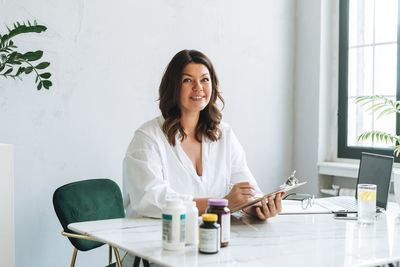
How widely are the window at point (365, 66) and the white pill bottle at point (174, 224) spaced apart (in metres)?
2.40

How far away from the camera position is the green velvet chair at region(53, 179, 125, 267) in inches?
84.7

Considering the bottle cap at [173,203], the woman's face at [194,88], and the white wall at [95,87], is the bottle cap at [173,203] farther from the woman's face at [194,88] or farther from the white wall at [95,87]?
the white wall at [95,87]

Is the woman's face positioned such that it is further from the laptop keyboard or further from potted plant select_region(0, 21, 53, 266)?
the laptop keyboard

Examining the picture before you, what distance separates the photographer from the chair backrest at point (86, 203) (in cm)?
216

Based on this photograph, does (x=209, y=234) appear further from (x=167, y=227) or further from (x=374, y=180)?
(x=374, y=180)

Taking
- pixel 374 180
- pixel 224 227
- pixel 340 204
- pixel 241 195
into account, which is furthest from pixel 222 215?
pixel 374 180

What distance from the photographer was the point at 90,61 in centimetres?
274

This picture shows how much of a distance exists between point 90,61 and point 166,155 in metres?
1.00

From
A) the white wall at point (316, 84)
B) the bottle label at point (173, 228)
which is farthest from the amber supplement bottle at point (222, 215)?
the white wall at point (316, 84)

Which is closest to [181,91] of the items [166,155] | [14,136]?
[166,155]

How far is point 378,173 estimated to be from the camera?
217 cm

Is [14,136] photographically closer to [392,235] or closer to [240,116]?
[240,116]

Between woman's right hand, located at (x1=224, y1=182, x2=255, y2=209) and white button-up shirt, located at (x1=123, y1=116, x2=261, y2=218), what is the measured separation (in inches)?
6.7

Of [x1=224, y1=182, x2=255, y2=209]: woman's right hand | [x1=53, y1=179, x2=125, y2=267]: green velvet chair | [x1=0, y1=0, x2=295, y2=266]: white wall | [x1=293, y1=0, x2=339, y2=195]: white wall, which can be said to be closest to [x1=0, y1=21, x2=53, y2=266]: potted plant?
[x1=53, y1=179, x2=125, y2=267]: green velvet chair
